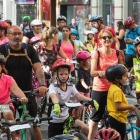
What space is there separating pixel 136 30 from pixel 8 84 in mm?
7796

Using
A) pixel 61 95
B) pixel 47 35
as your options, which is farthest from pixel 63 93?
pixel 47 35

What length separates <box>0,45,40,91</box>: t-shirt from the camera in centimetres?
866

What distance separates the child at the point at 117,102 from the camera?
26.1 feet

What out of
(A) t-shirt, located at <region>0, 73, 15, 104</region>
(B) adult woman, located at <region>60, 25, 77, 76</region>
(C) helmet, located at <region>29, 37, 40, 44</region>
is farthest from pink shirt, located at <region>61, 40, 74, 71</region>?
(A) t-shirt, located at <region>0, 73, 15, 104</region>

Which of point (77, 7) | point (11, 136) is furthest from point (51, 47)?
point (77, 7)

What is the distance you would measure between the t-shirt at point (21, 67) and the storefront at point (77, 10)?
23.4 metres

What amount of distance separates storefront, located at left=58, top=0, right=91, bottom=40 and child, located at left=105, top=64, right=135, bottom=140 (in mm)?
24060

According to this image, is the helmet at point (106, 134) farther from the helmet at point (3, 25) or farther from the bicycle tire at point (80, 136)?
the helmet at point (3, 25)

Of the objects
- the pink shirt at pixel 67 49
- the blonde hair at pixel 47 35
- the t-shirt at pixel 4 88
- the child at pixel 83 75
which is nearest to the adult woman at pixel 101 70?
the t-shirt at pixel 4 88

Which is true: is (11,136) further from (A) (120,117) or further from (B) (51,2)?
(B) (51,2)

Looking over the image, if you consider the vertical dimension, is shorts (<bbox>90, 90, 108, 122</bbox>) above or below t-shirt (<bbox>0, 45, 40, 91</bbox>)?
below

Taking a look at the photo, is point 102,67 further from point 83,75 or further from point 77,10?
point 77,10

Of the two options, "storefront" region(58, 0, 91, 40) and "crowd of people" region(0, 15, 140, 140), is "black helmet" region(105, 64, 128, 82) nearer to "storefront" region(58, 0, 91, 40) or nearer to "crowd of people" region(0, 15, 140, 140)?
"crowd of people" region(0, 15, 140, 140)

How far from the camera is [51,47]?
12.4 meters
